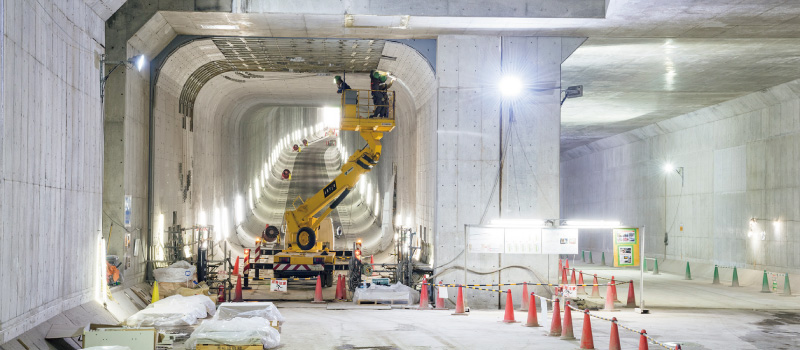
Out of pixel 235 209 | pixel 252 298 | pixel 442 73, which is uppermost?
pixel 442 73

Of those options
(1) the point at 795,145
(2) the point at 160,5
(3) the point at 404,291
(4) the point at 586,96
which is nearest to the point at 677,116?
(4) the point at 586,96

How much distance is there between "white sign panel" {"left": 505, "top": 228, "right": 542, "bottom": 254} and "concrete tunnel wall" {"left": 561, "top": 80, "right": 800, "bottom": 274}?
424 inches

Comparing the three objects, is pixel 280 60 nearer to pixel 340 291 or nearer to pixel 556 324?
pixel 340 291

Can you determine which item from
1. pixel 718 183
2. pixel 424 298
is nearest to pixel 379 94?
pixel 424 298

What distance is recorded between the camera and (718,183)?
29.2 metres

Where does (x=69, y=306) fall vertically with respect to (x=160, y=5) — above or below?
below

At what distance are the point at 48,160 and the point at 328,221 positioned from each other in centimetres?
1362

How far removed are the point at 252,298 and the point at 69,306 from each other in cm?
779

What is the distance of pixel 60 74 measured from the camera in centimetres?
1251

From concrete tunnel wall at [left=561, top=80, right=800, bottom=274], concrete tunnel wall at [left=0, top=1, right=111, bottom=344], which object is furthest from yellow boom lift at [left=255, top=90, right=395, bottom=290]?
concrete tunnel wall at [left=561, top=80, right=800, bottom=274]

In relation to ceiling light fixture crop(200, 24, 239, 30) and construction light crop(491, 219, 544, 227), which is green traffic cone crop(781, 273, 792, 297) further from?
ceiling light fixture crop(200, 24, 239, 30)

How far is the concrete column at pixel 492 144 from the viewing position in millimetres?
19312

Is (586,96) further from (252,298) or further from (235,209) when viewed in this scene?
(235,209)

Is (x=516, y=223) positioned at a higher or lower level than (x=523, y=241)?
higher
